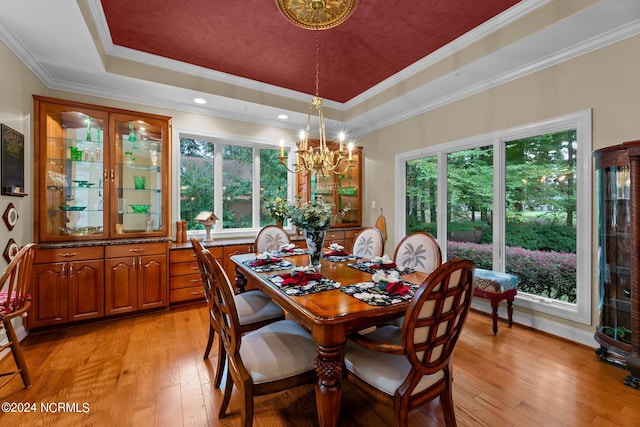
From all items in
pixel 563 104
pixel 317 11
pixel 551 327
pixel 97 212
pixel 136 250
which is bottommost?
pixel 551 327

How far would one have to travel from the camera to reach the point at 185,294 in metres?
3.52

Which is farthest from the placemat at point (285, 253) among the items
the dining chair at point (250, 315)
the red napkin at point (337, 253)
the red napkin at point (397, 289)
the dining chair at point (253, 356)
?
the red napkin at point (397, 289)

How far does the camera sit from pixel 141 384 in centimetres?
203

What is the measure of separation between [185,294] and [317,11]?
11.0 feet

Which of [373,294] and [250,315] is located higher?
[373,294]

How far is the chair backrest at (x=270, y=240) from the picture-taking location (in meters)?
3.23

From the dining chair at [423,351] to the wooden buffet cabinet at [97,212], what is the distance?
2862mm

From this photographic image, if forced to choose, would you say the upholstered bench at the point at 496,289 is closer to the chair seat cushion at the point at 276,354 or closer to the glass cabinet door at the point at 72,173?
the chair seat cushion at the point at 276,354

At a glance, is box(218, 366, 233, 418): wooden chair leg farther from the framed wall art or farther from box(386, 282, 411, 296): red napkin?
the framed wall art

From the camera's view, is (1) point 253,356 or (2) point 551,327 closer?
(1) point 253,356

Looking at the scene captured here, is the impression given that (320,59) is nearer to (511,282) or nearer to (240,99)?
(240,99)

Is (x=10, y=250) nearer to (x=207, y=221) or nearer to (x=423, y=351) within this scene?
(x=207, y=221)

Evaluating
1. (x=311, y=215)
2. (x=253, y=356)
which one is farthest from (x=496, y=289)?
(x=253, y=356)

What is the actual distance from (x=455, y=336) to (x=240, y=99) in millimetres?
3547
